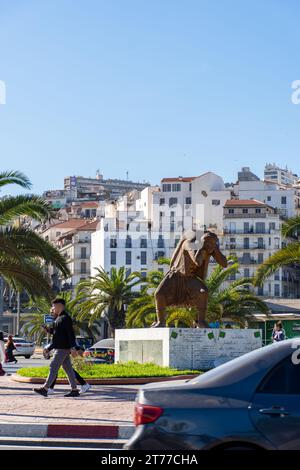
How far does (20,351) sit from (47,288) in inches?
1515

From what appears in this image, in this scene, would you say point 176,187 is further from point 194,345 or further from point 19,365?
point 194,345

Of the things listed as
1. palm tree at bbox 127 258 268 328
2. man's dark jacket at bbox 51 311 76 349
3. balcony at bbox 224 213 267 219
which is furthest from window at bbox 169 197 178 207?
man's dark jacket at bbox 51 311 76 349

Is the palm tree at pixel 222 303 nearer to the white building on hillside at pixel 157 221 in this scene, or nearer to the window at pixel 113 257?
the white building on hillside at pixel 157 221

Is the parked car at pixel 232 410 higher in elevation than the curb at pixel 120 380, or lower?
higher

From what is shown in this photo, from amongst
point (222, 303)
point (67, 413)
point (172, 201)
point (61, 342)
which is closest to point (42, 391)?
point (61, 342)

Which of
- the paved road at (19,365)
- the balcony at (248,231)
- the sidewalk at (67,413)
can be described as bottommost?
the paved road at (19,365)

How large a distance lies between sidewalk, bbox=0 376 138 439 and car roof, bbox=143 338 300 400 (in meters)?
4.96

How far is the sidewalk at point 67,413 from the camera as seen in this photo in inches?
521

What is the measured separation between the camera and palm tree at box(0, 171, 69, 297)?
974 inches

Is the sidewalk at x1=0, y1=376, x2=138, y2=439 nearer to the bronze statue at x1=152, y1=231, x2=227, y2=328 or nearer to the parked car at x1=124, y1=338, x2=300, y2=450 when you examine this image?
the parked car at x1=124, y1=338, x2=300, y2=450

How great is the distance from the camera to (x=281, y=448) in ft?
25.5

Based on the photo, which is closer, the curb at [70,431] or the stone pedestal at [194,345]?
the curb at [70,431]

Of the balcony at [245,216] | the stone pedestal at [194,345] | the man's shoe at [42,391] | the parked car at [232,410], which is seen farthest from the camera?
the balcony at [245,216]

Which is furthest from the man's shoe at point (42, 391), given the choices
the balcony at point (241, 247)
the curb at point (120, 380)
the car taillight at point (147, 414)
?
the balcony at point (241, 247)
